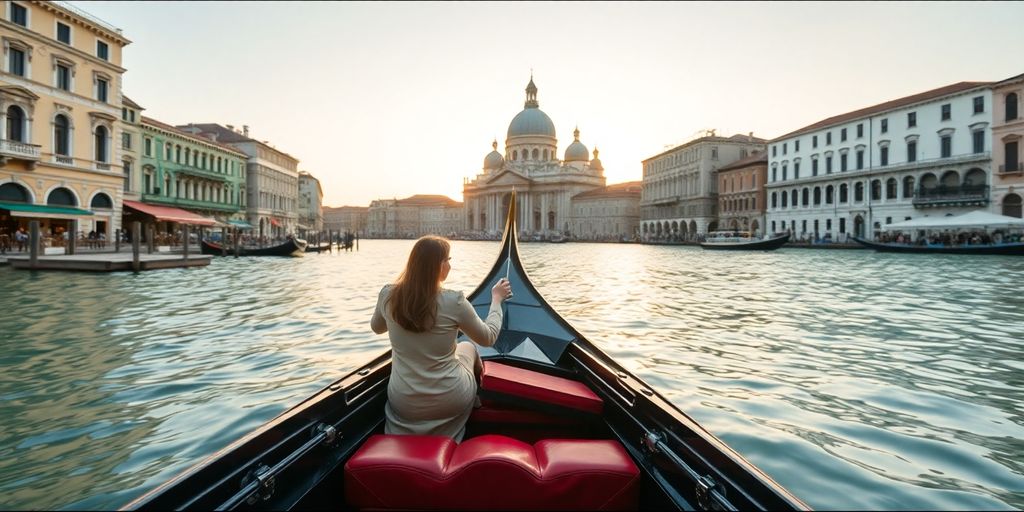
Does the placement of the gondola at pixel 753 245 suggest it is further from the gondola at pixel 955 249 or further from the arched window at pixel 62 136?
the arched window at pixel 62 136

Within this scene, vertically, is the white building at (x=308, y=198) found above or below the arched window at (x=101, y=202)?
above

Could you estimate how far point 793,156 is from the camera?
40281 millimetres

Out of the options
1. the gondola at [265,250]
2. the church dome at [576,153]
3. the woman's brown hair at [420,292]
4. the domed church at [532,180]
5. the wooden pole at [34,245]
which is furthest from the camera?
the church dome at [576,153]

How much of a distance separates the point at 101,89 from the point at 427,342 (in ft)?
84.3

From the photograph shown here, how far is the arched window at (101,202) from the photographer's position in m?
21.6

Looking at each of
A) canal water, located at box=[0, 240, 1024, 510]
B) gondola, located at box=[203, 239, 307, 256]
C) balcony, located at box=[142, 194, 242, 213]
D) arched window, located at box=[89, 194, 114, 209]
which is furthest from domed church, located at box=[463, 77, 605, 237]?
canal water, located at box=[0, 240, 1024, 510]

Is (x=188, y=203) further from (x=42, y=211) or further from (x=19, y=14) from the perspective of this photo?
(x=19, y=14)

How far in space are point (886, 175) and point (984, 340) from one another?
3159 centimetres

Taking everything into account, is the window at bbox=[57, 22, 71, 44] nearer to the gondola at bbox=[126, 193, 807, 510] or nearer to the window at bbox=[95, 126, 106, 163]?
the window at bbox=[95, 126, 106, 163]

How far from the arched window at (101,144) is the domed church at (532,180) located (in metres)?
55.1

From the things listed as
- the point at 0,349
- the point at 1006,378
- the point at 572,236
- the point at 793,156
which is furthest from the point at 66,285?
the point at 572,236

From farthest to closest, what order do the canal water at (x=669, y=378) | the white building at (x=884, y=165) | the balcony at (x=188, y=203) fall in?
the balcony at (x=188, y=203)
the white building at (x=884, y=165)
the canal water at (x=669, y=378)

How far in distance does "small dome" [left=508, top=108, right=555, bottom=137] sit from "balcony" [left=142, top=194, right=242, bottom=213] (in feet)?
165

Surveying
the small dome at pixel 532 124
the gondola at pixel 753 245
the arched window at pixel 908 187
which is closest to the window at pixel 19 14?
the gondola at pixel 753 245
